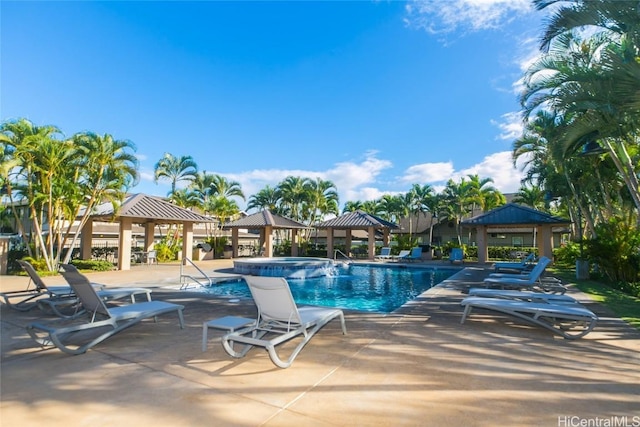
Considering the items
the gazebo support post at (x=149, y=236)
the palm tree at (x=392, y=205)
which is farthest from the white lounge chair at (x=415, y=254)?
the gazebo support post at (x=149, y=236)

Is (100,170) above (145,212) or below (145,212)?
above

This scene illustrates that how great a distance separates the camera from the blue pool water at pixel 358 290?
10.4 metres

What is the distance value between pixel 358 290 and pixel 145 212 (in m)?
13.1

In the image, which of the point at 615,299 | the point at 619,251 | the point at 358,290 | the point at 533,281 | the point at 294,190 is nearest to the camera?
the point at 615,299

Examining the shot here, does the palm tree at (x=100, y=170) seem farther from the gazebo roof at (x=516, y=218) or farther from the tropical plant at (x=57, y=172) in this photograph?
the gazebo roof at (x=516, y=218)

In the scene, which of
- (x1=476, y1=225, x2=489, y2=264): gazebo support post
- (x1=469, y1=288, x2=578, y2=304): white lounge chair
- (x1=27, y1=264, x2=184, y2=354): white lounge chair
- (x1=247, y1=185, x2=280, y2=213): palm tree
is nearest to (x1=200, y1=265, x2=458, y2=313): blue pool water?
(x1=469, y1=288, x2=578, y2=304): white lounge chair

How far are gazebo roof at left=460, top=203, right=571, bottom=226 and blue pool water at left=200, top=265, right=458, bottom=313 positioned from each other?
4.45m

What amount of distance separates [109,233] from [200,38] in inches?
1215

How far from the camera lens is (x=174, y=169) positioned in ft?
108

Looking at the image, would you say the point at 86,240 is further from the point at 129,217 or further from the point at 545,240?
the point at 545,240

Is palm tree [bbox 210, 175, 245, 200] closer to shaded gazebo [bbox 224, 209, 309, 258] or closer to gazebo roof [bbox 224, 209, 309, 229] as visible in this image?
shaded gazebo [bbox 224, 209, 309, 258]

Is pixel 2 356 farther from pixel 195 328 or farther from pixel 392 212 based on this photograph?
pixel 392 212

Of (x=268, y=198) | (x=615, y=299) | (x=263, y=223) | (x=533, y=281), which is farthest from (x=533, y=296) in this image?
(x=268, y=198)

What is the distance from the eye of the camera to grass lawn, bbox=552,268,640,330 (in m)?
6.86
